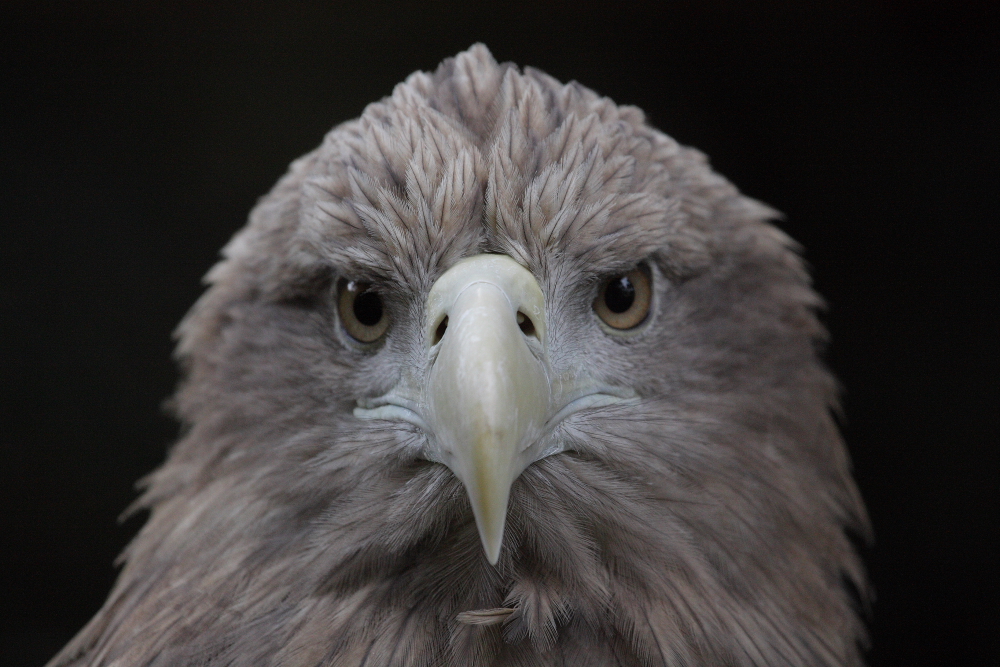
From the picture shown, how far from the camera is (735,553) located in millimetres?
1425

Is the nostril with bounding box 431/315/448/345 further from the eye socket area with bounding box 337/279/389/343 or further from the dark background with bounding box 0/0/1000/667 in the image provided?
the dark background with bounding box 0/0/1000/667

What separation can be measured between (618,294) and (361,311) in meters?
0.41

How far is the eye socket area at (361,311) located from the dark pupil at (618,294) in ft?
1.16

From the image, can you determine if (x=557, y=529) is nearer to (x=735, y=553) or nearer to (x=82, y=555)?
(x=735, y=553)

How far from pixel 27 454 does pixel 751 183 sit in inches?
113

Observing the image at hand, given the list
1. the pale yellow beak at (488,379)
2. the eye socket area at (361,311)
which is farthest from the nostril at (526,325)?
the eye socket area at (361,311)

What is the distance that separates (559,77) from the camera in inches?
129

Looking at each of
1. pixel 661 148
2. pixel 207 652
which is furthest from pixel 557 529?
pixel 661 148

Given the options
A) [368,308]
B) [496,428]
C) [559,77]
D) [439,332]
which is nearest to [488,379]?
[496,428]

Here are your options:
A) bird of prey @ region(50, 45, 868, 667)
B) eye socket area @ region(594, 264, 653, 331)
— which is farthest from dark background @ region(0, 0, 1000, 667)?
eye socket area @ region(594, 264, 653, 331)

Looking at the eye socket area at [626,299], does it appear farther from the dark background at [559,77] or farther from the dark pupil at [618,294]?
the dark background at [559,77]

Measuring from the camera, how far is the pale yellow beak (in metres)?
1.09

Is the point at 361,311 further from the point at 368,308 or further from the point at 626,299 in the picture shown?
the point at 626,299

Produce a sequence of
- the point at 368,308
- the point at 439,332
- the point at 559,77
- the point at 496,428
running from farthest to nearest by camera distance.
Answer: the point at 559,77 < the point at 368,308 < the point at 439,332 < the point at 496,428
